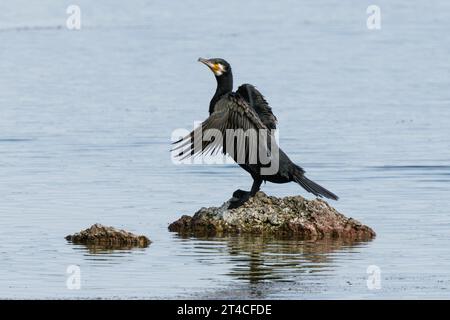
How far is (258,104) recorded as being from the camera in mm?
13867

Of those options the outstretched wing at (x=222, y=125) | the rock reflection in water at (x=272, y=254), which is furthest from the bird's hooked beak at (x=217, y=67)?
the rock reflection in water at (x=272, y=254)

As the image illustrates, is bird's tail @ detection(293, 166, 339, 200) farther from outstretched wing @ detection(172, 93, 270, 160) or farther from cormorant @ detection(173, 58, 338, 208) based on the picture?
outstretched wing @ detection(172, 93, 270, 160)

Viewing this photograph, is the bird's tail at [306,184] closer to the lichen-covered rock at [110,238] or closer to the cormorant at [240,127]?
the cormorant at [240,127]

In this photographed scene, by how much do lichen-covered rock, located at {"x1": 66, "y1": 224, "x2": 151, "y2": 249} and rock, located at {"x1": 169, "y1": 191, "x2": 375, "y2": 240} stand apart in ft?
2.71

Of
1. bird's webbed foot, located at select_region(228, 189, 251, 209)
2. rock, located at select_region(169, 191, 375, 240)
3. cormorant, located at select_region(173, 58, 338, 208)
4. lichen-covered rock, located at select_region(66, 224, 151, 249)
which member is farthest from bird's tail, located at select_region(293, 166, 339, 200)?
lichen-covered rock, located at select_region(66, 224, 151, 249)

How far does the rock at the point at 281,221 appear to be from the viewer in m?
13.5

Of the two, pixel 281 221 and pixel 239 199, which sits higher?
pixel 239 199

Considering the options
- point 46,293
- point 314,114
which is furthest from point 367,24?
point 46,293

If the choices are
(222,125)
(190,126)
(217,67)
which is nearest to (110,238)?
(222,125)

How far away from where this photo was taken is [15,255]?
496 inches

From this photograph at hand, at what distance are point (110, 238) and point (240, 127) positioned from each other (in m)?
1.61

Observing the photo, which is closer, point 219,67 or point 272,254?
point 272,254

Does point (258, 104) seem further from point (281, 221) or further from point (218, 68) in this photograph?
point (281, 221)
